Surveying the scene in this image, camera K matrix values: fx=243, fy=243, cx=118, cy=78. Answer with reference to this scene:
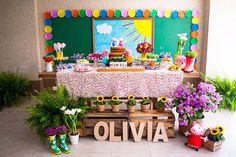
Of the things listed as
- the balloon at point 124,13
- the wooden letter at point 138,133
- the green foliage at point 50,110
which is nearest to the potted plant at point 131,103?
the wooden letter at point 138,133

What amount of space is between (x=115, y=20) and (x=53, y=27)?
1348 mm

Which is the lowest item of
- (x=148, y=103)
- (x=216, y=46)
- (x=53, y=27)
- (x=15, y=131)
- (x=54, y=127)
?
(x=15, y=131)

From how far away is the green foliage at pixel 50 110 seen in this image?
10.1ft

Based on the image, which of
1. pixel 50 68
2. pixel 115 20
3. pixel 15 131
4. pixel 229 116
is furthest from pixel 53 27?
pixel 229 116

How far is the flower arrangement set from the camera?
10.0 feet

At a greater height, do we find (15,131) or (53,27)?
(53,27)

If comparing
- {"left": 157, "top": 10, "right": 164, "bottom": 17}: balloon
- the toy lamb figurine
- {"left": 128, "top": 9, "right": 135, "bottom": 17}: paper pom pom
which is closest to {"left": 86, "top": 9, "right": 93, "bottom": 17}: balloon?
{"left": 128, "top": 9, "right": 135, "bottom": 17}: paper pom pom

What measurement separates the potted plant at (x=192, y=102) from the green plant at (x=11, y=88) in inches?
125

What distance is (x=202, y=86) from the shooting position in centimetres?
315

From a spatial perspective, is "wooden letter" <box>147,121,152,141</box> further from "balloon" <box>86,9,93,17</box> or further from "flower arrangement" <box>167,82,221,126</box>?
"balloon" <box>86,9,93,17</box>

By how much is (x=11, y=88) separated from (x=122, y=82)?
275 cm

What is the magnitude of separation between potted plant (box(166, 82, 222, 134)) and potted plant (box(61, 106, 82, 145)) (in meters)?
1.21

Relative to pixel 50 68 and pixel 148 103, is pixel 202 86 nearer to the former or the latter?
pixel 148 103

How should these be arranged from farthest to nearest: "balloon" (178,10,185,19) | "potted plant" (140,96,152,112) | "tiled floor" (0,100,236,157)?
"balloon" (178,10,185,19) → "potted plant" (140,96,152,112) → "tiled floor" (0,100,236,157)
